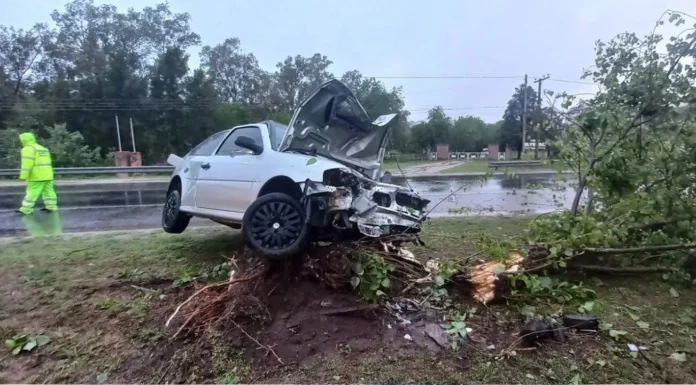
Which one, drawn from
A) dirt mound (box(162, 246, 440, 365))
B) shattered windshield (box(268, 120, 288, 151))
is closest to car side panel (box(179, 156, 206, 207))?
shattered windshield (box(268, 120, 288, 151))

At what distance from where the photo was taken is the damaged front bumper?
150 inches

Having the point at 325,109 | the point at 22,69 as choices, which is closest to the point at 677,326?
the point at 325,109

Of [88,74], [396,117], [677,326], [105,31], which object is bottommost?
[677,326]

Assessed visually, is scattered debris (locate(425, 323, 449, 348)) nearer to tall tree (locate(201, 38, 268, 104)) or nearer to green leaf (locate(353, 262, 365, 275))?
green leaf (locate(353, 262, 365, 275))

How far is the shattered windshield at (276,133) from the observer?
4.71 metres

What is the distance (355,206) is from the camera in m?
3.92

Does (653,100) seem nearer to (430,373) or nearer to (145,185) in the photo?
(430,373)

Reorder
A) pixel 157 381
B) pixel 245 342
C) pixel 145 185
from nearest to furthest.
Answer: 1. pixel 157 381
2. pixel 245 342
3. pixel 145 185

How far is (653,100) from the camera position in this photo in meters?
4.62

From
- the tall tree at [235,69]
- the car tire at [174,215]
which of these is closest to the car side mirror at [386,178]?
the car tire at [174,215]

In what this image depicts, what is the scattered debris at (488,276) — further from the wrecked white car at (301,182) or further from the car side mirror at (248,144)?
the car side mirror at (248,144)

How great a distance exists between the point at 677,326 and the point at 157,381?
394 centimetres

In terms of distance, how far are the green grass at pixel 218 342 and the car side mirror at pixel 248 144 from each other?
1426mm

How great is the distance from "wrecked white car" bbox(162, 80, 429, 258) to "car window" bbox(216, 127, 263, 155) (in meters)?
0.02
